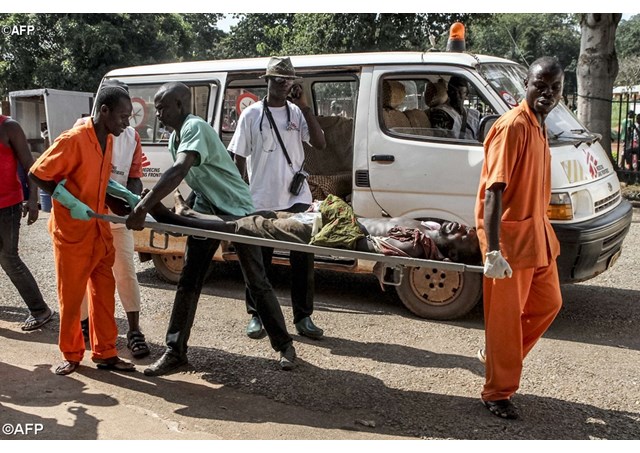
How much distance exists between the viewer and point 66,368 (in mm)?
4422

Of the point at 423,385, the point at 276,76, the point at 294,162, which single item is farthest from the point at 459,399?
the point at 276,76

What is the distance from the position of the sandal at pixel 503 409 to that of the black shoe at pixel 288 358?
1283 millimetres

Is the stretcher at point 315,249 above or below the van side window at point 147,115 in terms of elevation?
below

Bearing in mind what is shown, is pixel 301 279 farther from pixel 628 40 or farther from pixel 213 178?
pixel 628 40

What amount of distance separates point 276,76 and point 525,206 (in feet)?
6.61

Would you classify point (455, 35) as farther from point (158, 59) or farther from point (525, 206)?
point (158, 59)

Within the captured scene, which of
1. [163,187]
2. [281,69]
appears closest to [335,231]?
[163,187]

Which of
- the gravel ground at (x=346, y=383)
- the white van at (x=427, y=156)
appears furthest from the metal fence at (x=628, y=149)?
the white van at (x=427, y=156)

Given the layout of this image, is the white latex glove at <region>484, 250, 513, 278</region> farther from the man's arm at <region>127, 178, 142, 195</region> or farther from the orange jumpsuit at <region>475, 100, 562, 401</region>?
the man's arm at <region>127, 178, 142, 195</region>

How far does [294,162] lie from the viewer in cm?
518

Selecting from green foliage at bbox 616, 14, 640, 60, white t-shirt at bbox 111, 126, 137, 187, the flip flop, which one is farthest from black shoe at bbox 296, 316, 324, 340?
green foliage at bbox 616, 14, 640, 60

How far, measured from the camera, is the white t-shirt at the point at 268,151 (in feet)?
16.6

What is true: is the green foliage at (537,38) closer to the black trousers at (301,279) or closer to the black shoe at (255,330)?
the black trousers at (301,279)

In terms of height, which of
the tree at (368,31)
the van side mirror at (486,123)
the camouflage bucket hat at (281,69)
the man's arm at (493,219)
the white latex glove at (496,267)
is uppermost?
the tree at (368,31)
